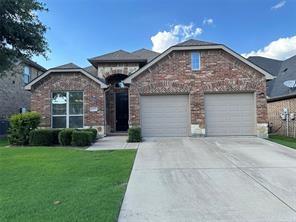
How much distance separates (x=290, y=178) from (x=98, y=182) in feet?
14.8

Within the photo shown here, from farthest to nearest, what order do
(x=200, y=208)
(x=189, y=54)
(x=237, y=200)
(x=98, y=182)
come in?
(x=189, y=54)
(x=98, y=182)
(x=237, y=200)
(x=200, y=208)

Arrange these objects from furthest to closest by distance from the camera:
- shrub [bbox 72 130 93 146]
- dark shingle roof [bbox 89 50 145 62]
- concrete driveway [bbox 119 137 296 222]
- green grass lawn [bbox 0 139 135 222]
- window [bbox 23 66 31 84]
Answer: window [bbox 23 66 31 84]
dark shingle roof [bbox 89 50 145 62]
shrub [bbox 72 130 93 146]
concrete driveway [bbox 119 137 296 222]
green grass lawn [bbox 0 139 135 222]

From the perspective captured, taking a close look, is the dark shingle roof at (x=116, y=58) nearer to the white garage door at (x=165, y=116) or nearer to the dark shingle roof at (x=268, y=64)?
the white garage door at (x=165, y=116)

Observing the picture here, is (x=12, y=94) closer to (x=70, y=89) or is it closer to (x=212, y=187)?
(x=70, y=89)

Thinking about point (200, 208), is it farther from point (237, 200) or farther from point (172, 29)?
point (172, 29)

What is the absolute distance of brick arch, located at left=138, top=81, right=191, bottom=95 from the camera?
16656 millimetres

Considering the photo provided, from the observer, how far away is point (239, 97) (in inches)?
653

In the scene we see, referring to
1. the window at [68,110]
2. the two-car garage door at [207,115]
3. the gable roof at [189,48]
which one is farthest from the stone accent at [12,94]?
the two-car garage door at [207,115]

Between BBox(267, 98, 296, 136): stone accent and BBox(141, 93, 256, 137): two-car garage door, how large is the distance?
10.7ft

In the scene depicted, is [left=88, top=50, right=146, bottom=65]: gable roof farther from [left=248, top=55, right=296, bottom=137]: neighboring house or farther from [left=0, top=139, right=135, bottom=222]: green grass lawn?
[left=0, top=139, right=135, bottom=222]: green grass lawn

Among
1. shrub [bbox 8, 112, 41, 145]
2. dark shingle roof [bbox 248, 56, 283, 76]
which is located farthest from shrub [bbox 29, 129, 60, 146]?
dark shingle roof [bbox 248, 56, 283, 76]

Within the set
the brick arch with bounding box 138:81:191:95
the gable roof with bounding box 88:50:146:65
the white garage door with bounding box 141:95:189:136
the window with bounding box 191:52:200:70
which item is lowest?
the white garage door with bounding box 141:95:189:136

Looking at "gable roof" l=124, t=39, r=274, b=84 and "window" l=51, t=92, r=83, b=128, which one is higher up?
"gable roof" l=124, t=39, r=274, b=84

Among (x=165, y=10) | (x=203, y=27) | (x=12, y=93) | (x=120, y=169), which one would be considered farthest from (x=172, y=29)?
(x=120, y=169)
